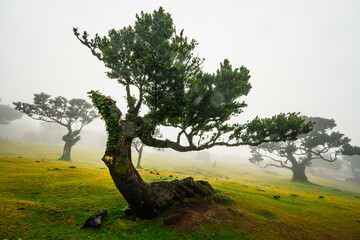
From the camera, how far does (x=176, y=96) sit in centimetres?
1145

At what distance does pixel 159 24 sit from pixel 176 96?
6362 millimetres

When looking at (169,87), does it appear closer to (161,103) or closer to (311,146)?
(161,103)

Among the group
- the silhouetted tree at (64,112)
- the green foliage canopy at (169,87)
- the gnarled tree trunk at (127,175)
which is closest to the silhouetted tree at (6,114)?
the silhouetted tree at (64,112)

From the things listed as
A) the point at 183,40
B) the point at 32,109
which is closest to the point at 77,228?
the point at 183,40

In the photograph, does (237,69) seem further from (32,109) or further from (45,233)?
(32,109)

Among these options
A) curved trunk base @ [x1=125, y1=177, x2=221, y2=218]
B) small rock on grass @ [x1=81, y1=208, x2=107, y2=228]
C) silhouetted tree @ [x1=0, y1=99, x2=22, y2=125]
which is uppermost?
silhouetted tree @ [x1=0, y1=99, x2=22, y2=125]

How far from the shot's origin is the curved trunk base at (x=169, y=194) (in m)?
8.66

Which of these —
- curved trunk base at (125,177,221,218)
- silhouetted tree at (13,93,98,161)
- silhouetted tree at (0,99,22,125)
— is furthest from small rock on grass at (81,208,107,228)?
silhouetted tree at (0,99,22,125)

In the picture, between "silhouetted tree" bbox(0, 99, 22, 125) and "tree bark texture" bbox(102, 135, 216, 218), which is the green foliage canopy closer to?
"tree bark texture" bbox(102, 135, 216, 218)

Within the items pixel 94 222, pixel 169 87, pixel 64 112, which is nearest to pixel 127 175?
pixel 94 222

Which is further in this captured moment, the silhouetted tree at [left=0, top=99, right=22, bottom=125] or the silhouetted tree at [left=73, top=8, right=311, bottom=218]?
the silhouetted tree at [left=0, top=99, right=22, bottom=125]

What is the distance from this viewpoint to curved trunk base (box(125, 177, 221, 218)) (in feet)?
28.4

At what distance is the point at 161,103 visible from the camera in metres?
12.5

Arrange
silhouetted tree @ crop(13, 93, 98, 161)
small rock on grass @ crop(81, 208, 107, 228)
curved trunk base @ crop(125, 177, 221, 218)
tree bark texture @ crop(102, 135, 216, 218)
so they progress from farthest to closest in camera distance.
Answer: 1. silhouetted tree @ crop(13, 93, 98, 161)
2. curved trunk base @ crop(125, 177, 221, 218)
3. tree bark texture @ crop(102, 135, 216, 218)
4. small rock on grass @ crop(81, 208, 107, 228)
